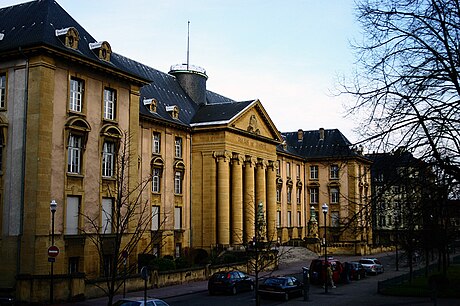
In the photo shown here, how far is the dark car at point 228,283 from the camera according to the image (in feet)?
109

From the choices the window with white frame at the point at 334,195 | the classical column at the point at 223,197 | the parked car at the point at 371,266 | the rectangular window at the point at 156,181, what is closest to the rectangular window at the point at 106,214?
the rectangular window at the point at 156,181

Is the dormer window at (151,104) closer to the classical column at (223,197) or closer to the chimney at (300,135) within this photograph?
the classical column at (223,197)

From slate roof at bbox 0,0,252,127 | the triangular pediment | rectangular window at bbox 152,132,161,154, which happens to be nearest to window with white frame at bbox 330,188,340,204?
the triangular pediment

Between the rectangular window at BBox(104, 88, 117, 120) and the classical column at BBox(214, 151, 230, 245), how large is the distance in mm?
17122

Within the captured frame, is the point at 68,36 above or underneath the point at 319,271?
above

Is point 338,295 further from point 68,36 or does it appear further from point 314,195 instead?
point 314,195

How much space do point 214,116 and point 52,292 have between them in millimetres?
30339

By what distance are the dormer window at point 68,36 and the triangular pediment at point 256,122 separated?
69.2 feet

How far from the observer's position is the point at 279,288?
3108cm

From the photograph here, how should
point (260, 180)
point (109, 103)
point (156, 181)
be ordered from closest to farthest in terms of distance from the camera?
point (109, 103) < point (156, 181) < point (260, 180)

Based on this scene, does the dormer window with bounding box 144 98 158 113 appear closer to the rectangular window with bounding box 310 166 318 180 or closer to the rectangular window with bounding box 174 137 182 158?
the rectangular window with bounding box 174 137 182 158

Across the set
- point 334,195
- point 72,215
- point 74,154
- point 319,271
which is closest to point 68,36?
point 74,154

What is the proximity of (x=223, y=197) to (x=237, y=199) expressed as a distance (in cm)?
266

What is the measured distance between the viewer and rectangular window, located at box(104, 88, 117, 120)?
3659 centimetres
